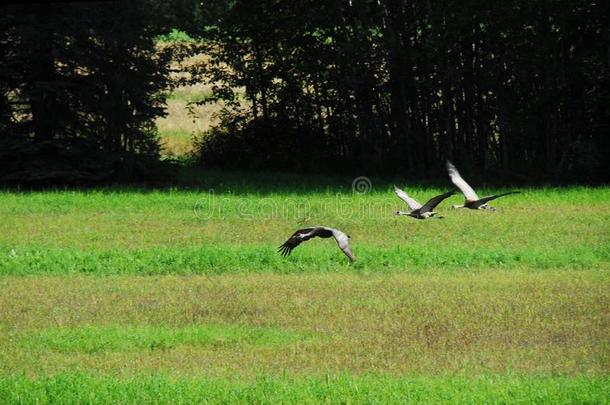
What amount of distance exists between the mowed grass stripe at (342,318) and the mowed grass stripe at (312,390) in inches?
16.6

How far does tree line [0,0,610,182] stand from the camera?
920 inches

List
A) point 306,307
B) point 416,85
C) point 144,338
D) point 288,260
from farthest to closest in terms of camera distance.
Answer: point 416,85, point 288,260, point 306,307, point 144,338

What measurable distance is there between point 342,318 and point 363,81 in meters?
16.3

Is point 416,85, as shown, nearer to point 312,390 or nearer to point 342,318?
point 342,318

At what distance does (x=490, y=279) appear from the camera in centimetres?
1216

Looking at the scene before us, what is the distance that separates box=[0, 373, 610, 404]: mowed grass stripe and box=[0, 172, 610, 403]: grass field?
21mm

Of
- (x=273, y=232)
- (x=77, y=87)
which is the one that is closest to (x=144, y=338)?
(x=273, y=232)

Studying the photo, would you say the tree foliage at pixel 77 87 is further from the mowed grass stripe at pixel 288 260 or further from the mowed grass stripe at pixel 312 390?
the mowed grass stripe at pixel 312 390

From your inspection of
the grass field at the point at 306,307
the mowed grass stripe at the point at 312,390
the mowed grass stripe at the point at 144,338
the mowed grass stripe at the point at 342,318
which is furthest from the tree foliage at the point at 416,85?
the mowed grass stripe at the point at 312,390

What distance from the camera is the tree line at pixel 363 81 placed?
2338 centimetres

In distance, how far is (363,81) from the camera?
84.9 feet

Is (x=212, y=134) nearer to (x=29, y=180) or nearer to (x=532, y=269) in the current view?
(x=29, y=180)

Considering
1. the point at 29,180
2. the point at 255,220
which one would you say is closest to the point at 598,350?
the point at 255,220

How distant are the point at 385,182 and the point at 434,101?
123 inches
